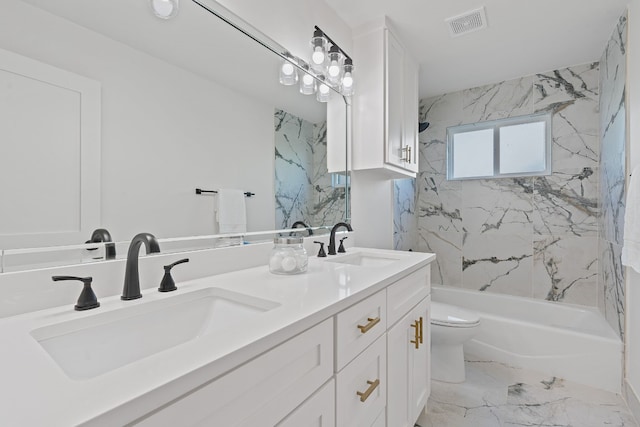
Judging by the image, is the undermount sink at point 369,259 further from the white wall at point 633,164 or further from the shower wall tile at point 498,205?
the shower wall tile at point 498,205

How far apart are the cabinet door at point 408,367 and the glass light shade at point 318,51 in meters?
1.41

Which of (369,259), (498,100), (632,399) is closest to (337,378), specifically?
(369,259)

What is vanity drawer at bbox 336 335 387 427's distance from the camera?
0.85 metres

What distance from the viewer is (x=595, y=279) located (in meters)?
2.49

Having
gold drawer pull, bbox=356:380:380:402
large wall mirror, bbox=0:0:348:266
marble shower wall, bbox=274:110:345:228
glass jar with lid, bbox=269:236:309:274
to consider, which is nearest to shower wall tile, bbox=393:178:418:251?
marble shower wall, bbox=274:110:345:228

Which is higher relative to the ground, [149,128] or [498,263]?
[149,128]

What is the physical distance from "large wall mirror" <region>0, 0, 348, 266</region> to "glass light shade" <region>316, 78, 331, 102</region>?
318 mm

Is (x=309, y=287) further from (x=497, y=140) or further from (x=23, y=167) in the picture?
(x=497, y=140)

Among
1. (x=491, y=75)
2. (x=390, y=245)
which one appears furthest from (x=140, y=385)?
(x=491, y=75)

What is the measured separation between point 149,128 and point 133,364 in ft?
2.50

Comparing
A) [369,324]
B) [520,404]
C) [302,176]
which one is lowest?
[520,404]

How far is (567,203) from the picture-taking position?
259 centimetres

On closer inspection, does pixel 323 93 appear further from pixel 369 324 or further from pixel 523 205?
pixel 523 205

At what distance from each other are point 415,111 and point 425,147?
1001 mm
